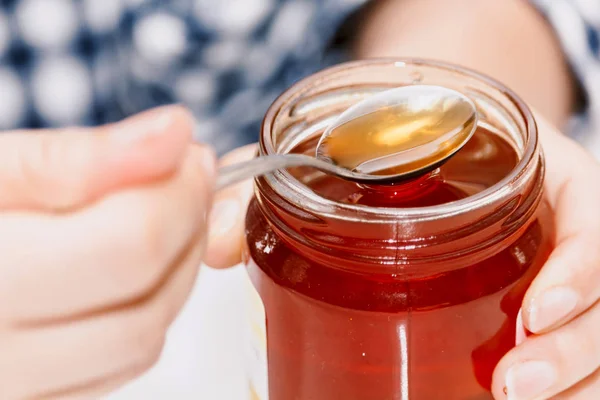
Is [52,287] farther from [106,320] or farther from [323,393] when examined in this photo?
[323,393]

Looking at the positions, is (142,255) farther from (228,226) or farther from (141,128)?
(228,226)

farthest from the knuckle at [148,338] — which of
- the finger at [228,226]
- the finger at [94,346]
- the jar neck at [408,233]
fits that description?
the finger at [228,226]

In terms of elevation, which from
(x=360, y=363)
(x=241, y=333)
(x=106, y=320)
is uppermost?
(x=106, y=320)

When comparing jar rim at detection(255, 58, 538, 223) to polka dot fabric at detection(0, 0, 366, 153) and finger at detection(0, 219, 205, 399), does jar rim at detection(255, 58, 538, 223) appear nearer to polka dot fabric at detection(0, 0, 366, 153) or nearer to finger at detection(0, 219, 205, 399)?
finger at detection(0, 219, 205, 399)

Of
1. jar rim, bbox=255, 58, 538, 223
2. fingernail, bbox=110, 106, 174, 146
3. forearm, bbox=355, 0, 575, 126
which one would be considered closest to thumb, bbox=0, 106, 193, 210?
fingernail, bbox=110, 106, 174, 146

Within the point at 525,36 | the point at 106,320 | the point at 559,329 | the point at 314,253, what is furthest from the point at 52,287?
the point at 525,36

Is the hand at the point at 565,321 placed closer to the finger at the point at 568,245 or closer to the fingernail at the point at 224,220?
the finger at the point at 568,245
